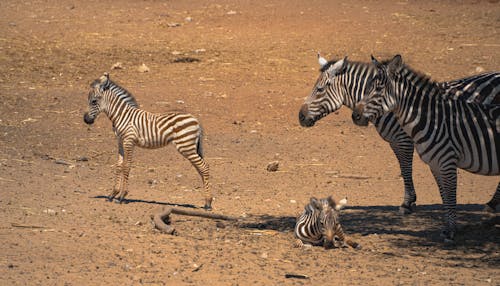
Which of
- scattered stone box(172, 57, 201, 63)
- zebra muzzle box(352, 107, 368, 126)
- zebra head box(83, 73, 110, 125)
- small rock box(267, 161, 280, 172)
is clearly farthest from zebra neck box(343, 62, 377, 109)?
scattered stone box(172, 57, 201, 63)

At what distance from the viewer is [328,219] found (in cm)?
880

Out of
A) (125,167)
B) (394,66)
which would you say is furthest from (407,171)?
(125,167)

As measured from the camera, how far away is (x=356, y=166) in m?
13.3

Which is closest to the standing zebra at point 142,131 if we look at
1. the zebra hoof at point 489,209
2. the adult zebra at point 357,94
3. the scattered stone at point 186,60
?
the adult zebra at point 357,94

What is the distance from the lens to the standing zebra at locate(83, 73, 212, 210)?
11.0 metres

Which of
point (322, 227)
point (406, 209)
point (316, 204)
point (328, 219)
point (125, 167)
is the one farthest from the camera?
point (125, 167)

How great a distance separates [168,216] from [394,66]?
3.07 meters

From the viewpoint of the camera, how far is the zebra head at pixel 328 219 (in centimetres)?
880

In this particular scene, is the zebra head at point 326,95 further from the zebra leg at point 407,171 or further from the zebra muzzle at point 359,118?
the zebra leg at point 407,171

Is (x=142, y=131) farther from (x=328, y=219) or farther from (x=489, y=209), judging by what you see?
(x=489, y=209)

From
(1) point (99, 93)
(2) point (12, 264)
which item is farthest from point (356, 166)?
(2) point (12, 264)

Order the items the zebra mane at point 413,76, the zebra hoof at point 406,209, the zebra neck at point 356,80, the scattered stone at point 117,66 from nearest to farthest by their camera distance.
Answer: the zebra mane at point 413,76 < the zebra neck at point 356,80 < the zebra hoof at point 406,209 < the scattered stone at point 117,66

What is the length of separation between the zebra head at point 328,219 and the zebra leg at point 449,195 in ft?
4.12

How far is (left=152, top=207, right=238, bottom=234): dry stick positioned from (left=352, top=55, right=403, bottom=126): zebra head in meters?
2.06
